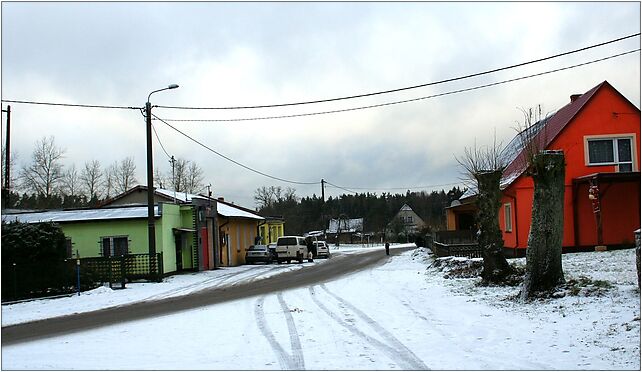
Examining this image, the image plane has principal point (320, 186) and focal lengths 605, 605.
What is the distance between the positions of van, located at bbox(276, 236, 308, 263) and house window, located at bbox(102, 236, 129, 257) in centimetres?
1370

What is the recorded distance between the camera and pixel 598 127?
2698 cm

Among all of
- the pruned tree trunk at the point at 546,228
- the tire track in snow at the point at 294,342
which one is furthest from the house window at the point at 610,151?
the tire track in snow at the point at 294,342

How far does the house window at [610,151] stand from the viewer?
1065 inches

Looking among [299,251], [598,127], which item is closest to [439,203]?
[299,251]

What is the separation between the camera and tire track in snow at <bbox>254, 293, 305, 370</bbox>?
835 centimetres

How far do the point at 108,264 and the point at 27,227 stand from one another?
380 centimetres

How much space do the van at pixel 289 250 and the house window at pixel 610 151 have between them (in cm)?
2075

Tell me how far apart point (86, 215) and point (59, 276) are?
978cm

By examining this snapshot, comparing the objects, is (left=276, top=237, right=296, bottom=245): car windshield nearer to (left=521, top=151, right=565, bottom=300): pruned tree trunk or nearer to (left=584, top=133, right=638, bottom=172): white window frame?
(left=584, top=133, right=638, bottom=172): white window frame

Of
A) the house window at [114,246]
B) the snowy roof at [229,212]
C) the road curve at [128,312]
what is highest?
the snowy roof at [229,212]

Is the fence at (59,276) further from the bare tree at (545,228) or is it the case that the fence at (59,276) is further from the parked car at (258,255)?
the parked car at (258,255)

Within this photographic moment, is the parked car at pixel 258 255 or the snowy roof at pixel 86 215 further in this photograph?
the parked car at pixel 258 255

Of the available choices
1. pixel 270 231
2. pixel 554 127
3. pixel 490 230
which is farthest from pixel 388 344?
pixel 270 231

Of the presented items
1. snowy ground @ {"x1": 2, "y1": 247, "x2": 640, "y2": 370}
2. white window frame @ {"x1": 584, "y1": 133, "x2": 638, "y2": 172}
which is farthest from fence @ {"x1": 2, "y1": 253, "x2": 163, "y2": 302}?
white window frame @ {"x1": 584, "y1": 133, "x2": 638, "y2": 172}
